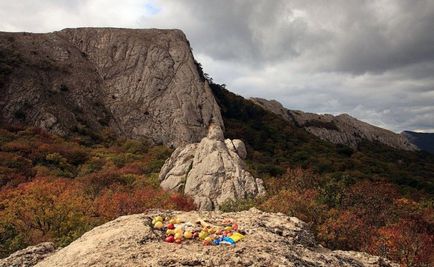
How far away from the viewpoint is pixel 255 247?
333 inches

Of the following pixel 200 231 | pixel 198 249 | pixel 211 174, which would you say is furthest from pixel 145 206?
pixel 198 249

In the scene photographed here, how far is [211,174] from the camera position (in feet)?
96.4

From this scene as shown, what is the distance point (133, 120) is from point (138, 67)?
39.9 ft

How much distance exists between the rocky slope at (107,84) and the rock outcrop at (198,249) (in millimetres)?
47125

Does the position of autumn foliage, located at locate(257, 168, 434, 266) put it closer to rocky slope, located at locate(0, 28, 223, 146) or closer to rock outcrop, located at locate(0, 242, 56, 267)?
rock outcrop, located at locate(0, 242, 56, 267)

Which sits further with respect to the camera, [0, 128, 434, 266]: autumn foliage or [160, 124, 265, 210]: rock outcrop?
[160, 124, 265, 210]: rock outcrop

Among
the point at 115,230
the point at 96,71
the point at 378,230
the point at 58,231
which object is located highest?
the point at 96,71

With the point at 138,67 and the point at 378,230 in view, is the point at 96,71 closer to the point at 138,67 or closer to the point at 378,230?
the point at 138,67

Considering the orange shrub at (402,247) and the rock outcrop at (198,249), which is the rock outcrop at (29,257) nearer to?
the rock outcrop at (198,249)

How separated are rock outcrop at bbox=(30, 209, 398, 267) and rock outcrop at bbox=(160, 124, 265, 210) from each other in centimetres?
1583

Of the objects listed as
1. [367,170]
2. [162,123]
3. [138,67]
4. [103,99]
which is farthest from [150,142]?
[367,170]

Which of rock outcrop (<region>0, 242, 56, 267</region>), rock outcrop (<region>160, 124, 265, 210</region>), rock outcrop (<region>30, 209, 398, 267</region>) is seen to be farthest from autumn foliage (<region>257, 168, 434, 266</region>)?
rock outcrop (<region>0, 242, 56, 267</region>)

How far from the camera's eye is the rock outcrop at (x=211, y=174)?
90.1ft

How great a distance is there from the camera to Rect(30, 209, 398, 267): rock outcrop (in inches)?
311
